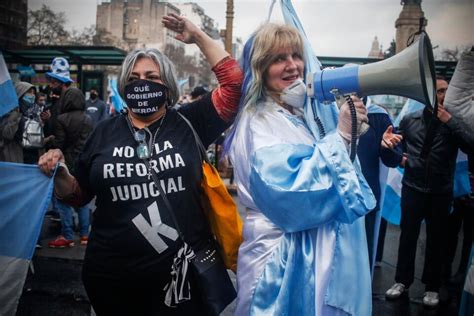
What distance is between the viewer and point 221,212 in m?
1.93

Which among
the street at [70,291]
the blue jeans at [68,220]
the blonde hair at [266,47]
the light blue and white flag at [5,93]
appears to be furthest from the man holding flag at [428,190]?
the light blue and white flag at [5,93]

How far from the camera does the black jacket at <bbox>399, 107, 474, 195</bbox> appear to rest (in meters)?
3.75

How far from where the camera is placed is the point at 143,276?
185cm

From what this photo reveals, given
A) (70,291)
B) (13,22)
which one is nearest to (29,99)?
(70,291)

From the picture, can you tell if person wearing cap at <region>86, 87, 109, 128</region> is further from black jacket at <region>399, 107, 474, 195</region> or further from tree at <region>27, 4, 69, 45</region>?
tree at <region>27, 4, 69, 45</region>

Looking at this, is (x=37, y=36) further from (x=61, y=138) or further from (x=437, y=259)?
(x=437, y=259)

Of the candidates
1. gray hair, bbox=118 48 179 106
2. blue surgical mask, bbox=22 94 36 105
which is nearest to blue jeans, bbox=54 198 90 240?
blue surgical mask, bbox=22 94 36 105

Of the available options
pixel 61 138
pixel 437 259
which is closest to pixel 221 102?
pixel 437 259

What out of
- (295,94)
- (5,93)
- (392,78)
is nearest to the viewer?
(392,78)

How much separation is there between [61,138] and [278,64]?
12.6 ft

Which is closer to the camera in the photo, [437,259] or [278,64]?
[278,64]

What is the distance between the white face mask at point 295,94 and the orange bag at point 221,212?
433mm

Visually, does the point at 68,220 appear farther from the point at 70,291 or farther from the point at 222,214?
the point at 222,214

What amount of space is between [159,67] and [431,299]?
3.18 meters
